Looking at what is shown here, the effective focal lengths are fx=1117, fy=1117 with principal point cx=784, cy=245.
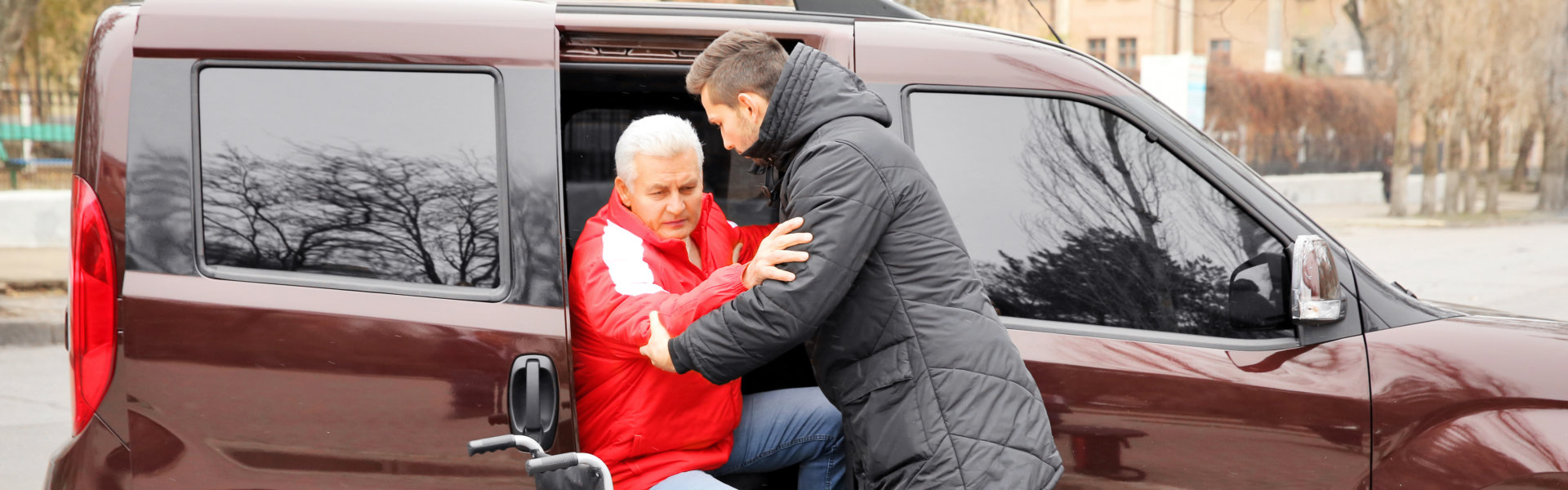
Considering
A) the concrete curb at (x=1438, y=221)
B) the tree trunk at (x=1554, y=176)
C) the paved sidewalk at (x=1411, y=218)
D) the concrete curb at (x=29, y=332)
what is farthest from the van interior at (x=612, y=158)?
the tree trunk at (x=1554, y=176)

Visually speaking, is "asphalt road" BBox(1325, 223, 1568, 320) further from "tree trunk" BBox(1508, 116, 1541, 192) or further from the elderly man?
the elderly man

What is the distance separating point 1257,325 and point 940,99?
86 centimetres

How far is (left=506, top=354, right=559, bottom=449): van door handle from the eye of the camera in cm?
217

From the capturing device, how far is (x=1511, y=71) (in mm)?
21688

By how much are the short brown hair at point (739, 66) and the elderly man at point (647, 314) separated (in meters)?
0.34

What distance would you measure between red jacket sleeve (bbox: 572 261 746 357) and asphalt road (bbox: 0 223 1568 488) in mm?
2000

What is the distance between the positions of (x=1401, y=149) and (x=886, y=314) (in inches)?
907

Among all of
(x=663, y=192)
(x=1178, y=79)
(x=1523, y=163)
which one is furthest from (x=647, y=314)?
(x=1523, y=163)

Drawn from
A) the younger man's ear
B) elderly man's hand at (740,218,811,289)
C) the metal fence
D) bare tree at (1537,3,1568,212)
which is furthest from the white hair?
bare tree at (1537,3,1568,212)

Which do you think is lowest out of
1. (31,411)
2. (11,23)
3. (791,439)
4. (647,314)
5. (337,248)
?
(31,411)

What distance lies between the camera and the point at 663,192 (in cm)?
242

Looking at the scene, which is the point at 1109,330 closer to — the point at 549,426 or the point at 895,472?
the point at 895,472

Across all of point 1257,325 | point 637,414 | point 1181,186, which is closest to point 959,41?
point 1181,186

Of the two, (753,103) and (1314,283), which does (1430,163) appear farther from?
(753,103)
